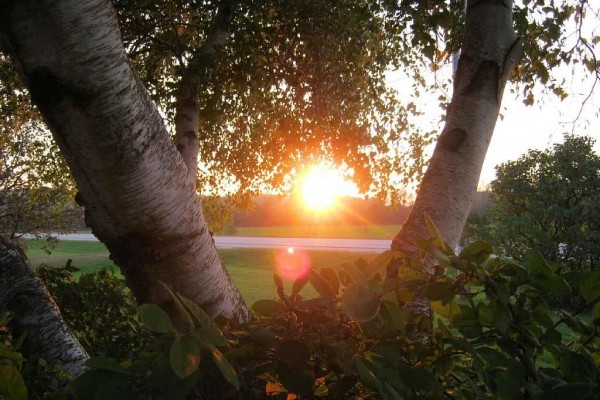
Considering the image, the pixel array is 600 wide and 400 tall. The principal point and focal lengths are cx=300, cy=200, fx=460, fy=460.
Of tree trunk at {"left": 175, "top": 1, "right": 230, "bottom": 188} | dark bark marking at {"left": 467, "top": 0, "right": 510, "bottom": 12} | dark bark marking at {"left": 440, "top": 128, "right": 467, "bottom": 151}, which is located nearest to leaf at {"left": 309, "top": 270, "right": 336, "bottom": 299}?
dark bark marking at {"left": 440, "top": 128, "right": 467, "bottom": 151}

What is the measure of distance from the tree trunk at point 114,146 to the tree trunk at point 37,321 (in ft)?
3.45

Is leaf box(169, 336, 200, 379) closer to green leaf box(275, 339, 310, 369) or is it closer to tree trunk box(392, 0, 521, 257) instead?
green leaf box(275, 339, 310, 369)

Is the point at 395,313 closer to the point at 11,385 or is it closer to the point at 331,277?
the point at 331,277

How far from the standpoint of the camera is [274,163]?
6.79m

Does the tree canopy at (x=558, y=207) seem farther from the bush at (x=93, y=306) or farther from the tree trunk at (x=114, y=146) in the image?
the tree trunk at (x=114, y=146)

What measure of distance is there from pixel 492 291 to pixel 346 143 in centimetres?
490

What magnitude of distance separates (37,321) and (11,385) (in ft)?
5.58

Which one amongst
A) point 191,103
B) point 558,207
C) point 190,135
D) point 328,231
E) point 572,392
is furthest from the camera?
point 328,231

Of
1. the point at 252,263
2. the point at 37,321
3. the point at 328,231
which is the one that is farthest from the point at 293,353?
the point at 328,231

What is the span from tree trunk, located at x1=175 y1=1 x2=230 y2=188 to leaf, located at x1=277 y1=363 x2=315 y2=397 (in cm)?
281

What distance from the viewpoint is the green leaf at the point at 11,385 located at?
0.88 metres

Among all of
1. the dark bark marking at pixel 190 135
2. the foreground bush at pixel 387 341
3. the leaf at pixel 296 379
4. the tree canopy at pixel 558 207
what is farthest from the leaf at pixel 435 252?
the tree canopy at pixel 558 207

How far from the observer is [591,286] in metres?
0.95

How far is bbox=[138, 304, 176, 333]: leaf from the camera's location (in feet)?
2.45
